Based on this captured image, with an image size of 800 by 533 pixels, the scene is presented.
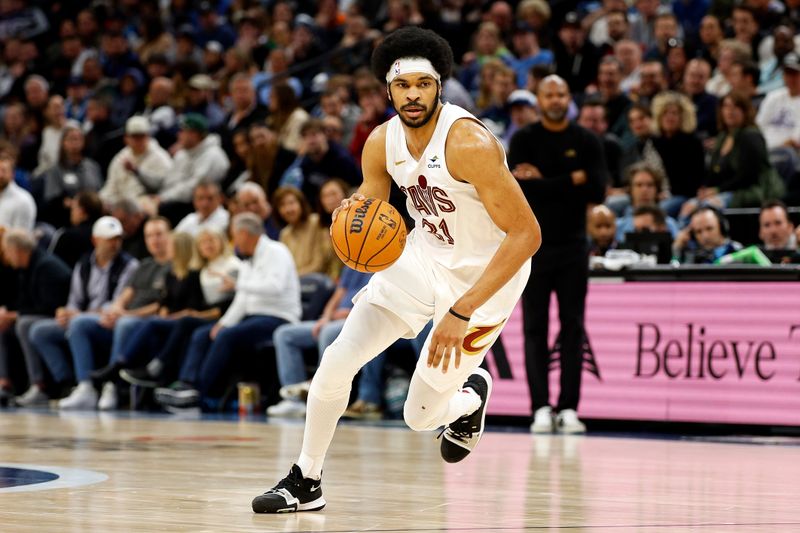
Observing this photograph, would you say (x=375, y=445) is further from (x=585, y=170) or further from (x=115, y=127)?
(x=115, y=127)

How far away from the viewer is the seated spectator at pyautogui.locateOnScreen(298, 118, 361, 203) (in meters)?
12.5

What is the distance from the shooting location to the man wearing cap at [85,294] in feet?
41.5

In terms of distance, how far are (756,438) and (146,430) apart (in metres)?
4.15

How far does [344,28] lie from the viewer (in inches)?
666

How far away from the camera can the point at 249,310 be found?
37.6ft

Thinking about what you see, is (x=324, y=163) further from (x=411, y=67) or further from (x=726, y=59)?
(x=411, y=67)

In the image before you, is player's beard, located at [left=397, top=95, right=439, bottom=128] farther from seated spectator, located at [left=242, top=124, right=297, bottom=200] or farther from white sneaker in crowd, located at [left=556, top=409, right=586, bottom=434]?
seated spectator, located at [left=242, top=124, right=297, bottom=200]

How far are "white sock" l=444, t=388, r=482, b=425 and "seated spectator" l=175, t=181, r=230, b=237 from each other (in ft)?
23.3

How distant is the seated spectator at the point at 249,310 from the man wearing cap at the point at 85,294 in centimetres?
159

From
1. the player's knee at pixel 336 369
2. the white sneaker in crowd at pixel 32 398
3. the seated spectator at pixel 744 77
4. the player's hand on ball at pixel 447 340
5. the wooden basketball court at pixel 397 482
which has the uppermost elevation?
the seated spectator at pixel 744 77

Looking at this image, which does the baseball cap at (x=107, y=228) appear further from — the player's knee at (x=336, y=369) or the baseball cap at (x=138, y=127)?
the player's knee at (x=336, y=369)

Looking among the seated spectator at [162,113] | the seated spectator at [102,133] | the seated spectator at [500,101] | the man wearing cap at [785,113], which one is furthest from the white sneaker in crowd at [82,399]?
the man wearing cap at [785,113]

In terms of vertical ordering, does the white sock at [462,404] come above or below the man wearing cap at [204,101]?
below

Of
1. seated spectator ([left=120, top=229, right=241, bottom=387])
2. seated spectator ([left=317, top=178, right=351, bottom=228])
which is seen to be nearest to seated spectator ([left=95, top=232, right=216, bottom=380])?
seated spectator ([left=120, top=229, right=241, bottom=387])
